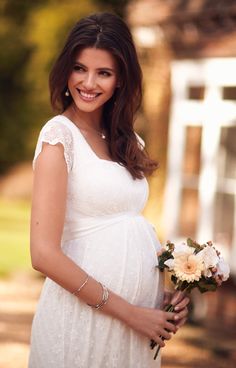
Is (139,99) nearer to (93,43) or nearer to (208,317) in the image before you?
(93,43)

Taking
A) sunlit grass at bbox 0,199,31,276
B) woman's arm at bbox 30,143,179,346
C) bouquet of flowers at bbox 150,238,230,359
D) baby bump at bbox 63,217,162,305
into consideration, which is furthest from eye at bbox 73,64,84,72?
sunlit grass at bbox 0,199,31,276

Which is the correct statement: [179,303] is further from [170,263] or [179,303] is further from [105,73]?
[105,73]

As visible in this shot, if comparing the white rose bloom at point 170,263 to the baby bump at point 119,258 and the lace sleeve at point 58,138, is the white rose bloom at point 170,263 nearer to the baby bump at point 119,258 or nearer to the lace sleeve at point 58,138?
the baby bump at point 119,258

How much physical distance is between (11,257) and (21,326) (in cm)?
A: 586

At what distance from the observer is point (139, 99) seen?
354cm

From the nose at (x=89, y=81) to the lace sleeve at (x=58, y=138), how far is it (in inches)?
6.8

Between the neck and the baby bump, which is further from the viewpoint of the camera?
the neck

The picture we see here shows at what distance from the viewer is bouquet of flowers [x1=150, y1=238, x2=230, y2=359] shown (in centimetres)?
327

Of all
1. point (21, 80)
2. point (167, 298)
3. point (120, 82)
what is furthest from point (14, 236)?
point (120, 82)

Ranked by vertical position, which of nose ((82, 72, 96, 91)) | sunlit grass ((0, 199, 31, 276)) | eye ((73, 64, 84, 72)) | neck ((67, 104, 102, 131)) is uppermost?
eye ((73, 64, 84, 72))

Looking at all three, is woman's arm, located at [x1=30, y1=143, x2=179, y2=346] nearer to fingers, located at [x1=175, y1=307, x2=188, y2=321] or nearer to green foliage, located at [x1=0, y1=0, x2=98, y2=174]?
fingers, located at [x1=175, y1=307, x2=188, y2=321]

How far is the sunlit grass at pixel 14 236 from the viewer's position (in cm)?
1332

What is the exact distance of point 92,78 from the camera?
10.3 feet

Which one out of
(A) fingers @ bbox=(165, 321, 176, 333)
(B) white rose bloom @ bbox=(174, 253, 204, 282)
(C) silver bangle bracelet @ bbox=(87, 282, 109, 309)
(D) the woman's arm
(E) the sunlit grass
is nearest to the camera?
(D) the woman's arm
